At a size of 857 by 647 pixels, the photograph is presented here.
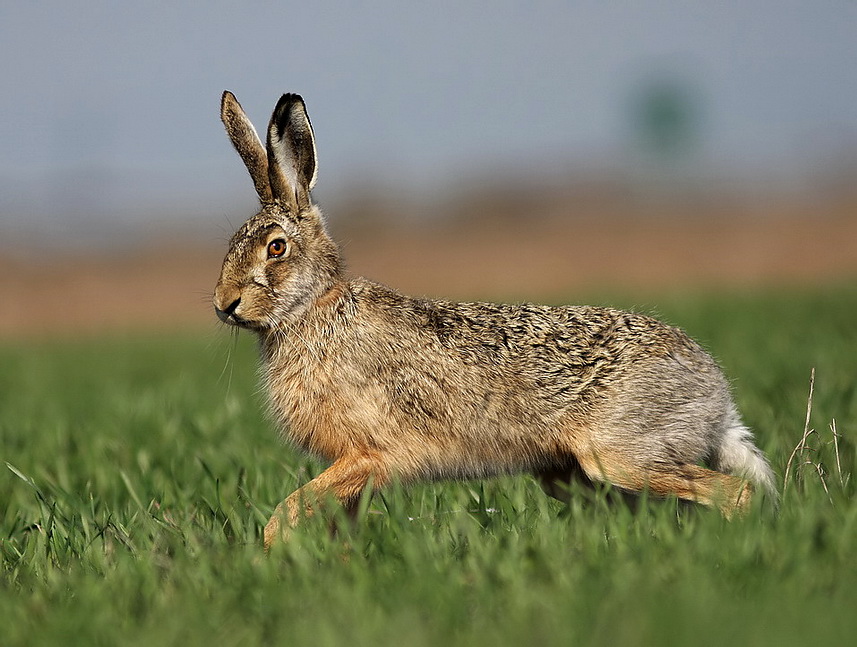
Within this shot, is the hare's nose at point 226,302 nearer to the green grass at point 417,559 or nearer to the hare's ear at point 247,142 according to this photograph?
the green grass at point 417,559

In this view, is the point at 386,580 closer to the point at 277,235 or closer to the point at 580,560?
the point at 580,560

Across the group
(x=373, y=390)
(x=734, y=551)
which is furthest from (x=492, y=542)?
(x=373, y=390)

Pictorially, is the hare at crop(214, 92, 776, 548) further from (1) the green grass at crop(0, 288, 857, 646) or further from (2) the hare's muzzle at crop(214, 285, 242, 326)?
(1) the green grass at crop(0, 288, 857, 646)

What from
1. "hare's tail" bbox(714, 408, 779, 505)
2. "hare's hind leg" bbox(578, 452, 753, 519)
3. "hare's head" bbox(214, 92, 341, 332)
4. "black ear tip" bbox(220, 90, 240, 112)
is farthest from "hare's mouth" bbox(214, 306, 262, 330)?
"hare's tail" bbox(714, 408, 779, 505)

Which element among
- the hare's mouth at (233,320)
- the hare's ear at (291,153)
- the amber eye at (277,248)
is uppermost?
the hare's ear at (291,153)

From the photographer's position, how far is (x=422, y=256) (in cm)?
3656

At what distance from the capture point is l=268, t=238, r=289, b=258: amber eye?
188 inches

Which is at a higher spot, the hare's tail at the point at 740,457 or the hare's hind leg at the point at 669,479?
the hare's tail at the point at 740,457

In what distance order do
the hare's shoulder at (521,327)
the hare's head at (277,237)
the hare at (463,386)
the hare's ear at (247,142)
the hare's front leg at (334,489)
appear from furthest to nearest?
the hare's ear at (247,142) < the hare's shoulder at (521,327) < the hare's head at (277,237) < the hare at (463,386) < the hare's front leg at (334,489)

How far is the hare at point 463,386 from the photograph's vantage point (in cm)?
448

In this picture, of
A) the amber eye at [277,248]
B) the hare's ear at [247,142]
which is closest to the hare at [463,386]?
the amber eye at [277,248]

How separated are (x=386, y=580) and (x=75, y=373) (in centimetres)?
1009

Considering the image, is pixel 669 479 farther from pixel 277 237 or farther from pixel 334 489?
pixel 277 237

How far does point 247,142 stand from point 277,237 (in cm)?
59
